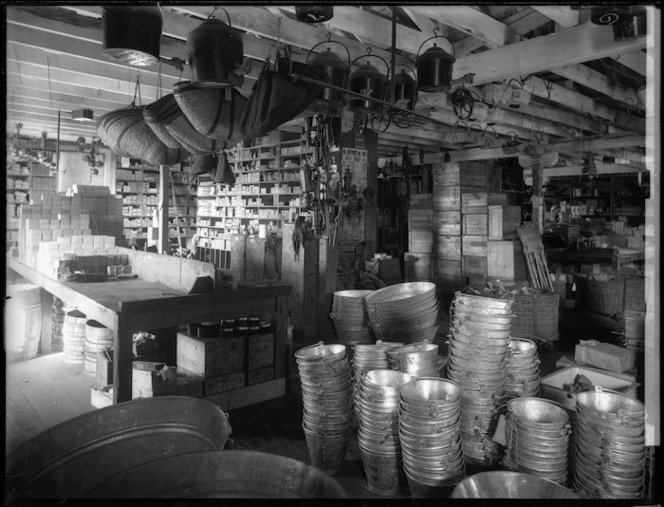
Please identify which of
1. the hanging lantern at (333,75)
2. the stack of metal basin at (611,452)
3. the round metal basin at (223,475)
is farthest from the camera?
the hanging lantern at (333,75)

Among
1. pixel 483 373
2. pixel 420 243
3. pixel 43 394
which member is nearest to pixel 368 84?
pixel 483 373

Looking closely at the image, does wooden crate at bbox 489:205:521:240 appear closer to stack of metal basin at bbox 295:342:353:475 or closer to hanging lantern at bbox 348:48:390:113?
hanging lantern at bbox 348:48:390:113

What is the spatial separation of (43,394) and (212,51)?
3.62 m

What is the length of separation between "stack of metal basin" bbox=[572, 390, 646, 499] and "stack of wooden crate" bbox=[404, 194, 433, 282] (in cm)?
741

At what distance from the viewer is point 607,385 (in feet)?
11.7

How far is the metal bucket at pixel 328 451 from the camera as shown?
3.23 metres

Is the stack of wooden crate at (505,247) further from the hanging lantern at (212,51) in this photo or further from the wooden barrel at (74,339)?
the hanging lantern at (212,51)

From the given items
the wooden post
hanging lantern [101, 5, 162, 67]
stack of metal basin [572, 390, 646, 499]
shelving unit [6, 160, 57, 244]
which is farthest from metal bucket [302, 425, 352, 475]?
shelving unit [6, 160, 57, 244]

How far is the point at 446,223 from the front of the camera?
9789 mm

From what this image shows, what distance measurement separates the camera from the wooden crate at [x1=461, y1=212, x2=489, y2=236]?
899 centimetres

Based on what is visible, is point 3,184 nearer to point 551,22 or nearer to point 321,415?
point 321,415

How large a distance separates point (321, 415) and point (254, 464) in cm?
153

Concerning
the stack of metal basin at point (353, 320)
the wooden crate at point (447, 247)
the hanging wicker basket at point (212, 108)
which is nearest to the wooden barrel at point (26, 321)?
the stack of metal basin at point (353, 320)

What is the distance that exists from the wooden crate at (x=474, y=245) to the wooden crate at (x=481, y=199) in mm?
583
